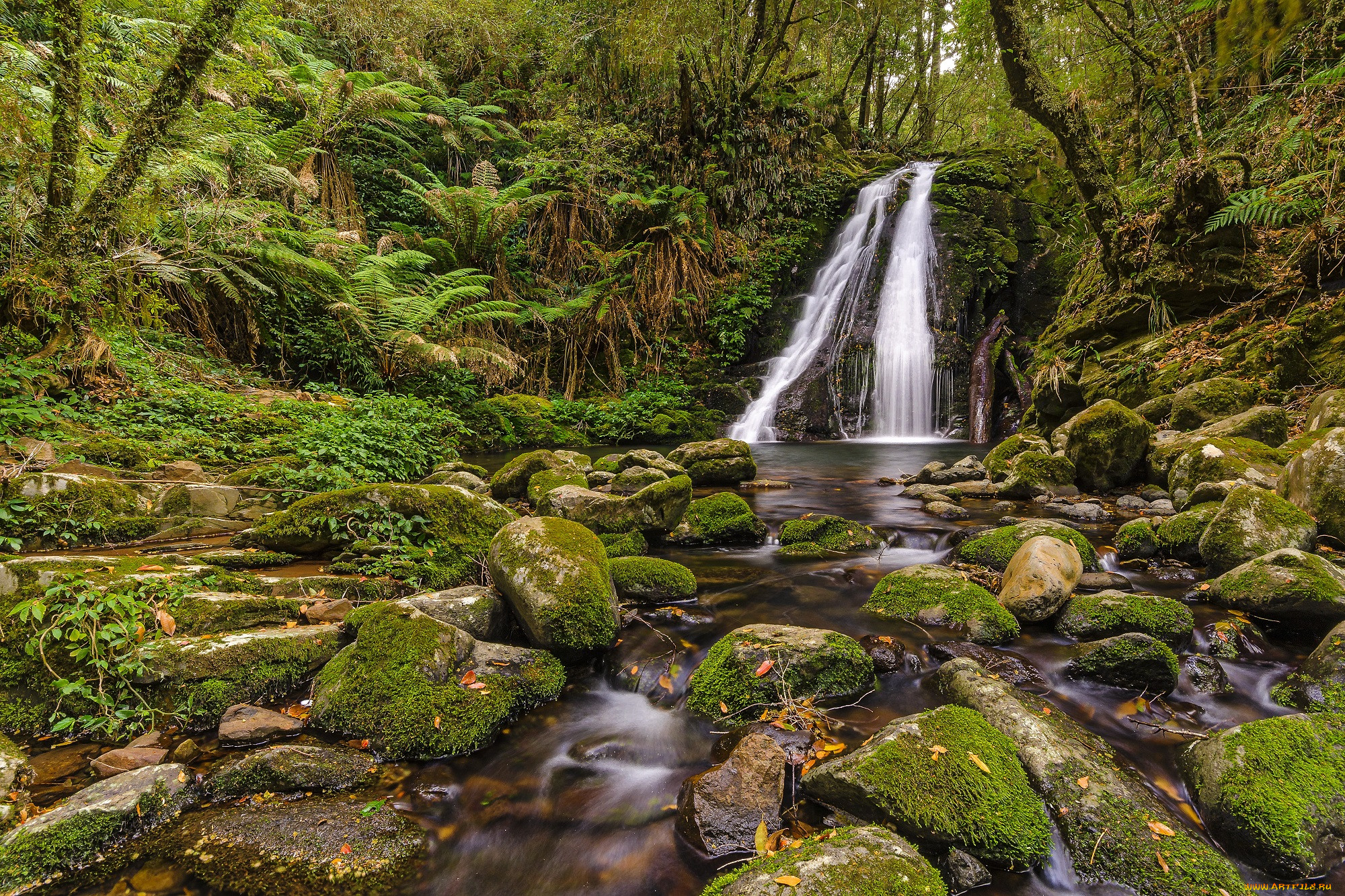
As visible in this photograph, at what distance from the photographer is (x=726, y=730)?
8.25ft

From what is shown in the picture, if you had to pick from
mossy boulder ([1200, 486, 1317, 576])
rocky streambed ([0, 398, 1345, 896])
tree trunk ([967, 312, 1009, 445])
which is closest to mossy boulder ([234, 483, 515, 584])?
rocky streambed ([0, 398, 1345, 896])

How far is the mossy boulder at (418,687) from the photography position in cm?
231

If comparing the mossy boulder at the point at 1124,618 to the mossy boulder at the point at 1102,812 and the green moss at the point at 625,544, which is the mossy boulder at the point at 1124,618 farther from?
the green moss at the point at 625,544

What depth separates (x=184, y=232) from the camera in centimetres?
688

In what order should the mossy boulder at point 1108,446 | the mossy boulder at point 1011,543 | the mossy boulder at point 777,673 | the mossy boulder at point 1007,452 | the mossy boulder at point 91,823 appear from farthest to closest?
the mossy boulder at point 1007,452 → the mossy boulder at point 1108,446 → the mossy boulder at point 1011,543 → the mossy boulder at point 777,673 → the mossy boulder at point 91,823

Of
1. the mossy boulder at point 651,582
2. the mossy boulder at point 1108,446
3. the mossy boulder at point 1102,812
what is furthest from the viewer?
the mossy boulder at point 1108,446

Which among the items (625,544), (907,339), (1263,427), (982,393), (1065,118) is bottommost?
(625,544)

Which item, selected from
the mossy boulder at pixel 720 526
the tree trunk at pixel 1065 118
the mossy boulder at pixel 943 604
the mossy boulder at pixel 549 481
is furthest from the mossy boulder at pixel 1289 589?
the tree trunk at pixel 1065 118

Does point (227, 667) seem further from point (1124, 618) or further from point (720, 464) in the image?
point (720, 464)

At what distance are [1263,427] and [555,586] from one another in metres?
7.03

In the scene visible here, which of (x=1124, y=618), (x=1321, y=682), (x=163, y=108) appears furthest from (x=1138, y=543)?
(x=163, y=108)

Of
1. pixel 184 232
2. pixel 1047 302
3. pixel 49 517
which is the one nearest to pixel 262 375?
pixel 184 232

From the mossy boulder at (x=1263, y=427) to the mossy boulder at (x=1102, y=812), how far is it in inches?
204

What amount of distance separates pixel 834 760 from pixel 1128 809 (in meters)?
0.97
